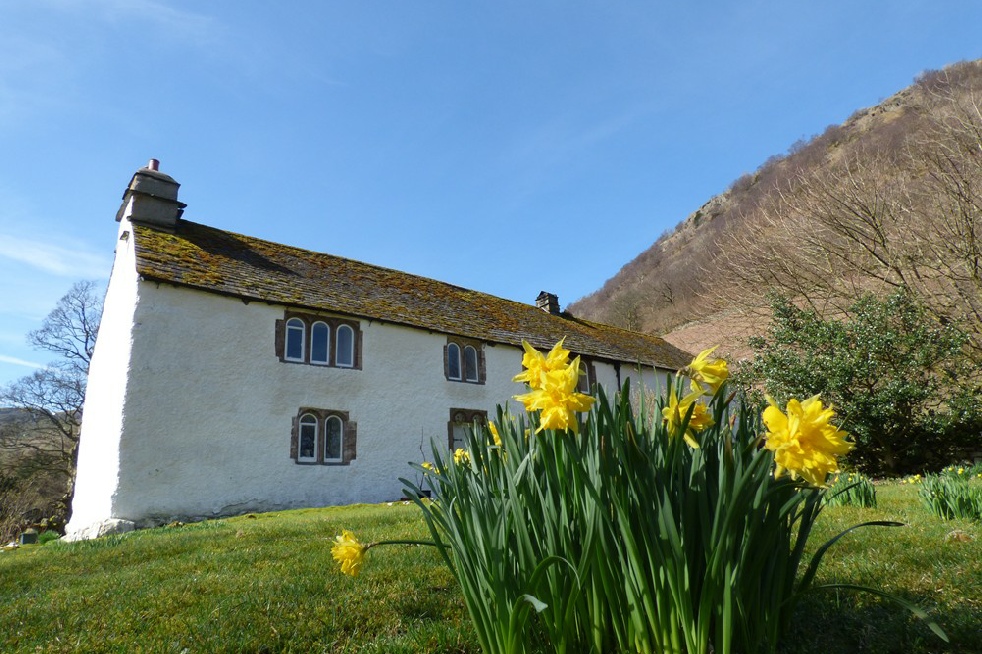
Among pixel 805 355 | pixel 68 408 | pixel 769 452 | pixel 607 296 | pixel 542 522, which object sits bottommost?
pixel 542 522

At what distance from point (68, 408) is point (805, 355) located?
29.7m

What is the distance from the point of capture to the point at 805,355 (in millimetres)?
14797

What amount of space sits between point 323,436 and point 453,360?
15.6 ft

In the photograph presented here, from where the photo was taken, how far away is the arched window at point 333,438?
1506 centimetres

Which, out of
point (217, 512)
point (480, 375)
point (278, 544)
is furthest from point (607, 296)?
point (278, 544)

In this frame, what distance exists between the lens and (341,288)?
57.6 ft

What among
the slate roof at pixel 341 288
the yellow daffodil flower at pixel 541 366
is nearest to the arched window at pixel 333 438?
the slate roof at pixel 341 288

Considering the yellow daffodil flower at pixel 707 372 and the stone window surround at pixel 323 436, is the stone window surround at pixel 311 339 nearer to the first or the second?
the stone window surround at pixel 323 436

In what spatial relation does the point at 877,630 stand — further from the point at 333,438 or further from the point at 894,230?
the point at 894,230

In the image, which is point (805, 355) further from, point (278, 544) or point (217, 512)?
point (217, 512)

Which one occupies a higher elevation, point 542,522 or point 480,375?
point 480,375

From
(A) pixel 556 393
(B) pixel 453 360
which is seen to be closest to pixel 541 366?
(A) pixel 556 393

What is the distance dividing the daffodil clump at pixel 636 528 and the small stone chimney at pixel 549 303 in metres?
23.8

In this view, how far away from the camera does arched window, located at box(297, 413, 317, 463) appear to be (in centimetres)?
1462
